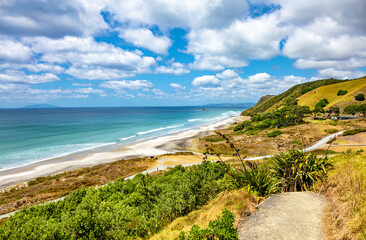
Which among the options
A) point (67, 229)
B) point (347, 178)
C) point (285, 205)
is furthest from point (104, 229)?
point (347, 178)

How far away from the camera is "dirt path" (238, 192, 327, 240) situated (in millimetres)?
4922

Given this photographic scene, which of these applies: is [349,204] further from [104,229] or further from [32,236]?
[32,236]

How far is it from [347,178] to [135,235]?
7.76 m

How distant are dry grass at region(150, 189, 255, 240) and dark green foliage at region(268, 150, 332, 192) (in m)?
1.96

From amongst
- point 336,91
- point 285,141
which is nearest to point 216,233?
point 285,141

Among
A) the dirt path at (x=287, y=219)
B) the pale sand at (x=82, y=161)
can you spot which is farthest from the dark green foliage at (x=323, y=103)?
the dirt path at (x=287, y=219)

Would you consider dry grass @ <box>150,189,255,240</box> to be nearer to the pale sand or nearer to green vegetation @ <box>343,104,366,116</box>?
the pale sand

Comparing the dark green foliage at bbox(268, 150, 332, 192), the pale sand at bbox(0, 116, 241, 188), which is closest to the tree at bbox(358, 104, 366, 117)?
the pale sand at bbox(0, 116, 241, 188)

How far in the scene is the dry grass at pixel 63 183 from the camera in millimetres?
20297

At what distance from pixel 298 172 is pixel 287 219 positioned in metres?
2.96

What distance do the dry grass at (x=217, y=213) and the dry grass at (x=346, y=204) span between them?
2235mm

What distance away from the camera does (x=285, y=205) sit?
20.8 feet

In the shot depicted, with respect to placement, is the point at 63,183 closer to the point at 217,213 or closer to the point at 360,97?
the point at 217,213

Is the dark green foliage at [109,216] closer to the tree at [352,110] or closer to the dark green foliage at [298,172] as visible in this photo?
the dark green foliage at [298,172]
